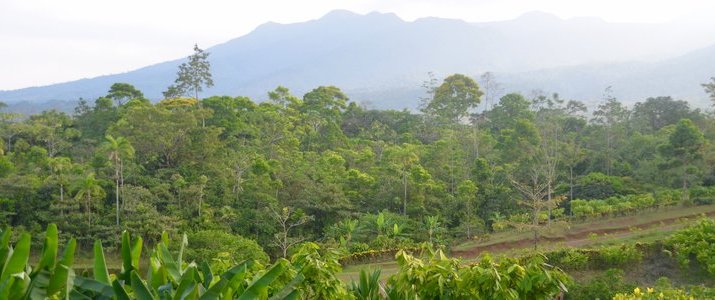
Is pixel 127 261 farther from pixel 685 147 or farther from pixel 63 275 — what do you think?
pixel 685 147

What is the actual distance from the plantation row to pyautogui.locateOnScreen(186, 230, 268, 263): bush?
470 inches

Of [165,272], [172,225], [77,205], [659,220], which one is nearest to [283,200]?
[172,225]

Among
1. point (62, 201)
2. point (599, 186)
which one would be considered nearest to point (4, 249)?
point (62, 201)

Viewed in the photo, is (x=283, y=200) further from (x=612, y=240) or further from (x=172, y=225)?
(x=612, y=240)

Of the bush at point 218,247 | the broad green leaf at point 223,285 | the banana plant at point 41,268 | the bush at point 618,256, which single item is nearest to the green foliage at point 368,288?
the broad green leaf at point 223,285

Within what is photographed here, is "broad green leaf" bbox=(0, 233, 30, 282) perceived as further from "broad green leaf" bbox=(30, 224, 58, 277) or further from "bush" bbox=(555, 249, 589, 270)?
"bush" bbox=(555, 249, 589, 270)

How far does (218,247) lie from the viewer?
1814 cm

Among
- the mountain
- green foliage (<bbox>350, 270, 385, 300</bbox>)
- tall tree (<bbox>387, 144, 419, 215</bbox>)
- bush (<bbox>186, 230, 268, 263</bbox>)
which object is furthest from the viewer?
the mountain

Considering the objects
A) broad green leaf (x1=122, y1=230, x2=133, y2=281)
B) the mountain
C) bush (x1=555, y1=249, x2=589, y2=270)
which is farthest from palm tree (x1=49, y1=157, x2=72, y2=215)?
the mountain

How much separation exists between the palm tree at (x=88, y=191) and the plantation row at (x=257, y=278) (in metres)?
15.7

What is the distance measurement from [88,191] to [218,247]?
571 cm

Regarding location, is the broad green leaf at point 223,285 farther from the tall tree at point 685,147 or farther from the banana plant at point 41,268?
the tall tree at point 685,147

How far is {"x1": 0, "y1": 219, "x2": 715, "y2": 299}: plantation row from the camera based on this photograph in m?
3.10

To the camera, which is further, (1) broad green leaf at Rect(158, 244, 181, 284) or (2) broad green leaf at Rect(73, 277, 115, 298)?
(1) broad green leaf at Rect(158, 244, 181, 284)
